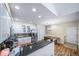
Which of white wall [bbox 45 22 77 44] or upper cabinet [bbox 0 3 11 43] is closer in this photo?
upper cabinet [bbox 0 3 11 43]

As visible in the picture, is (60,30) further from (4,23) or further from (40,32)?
(4,23)

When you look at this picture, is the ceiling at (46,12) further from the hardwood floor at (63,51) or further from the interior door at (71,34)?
the hardwood floor at (63,51)

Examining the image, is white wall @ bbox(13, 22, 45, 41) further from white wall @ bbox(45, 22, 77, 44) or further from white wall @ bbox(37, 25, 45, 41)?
white wall @ bbox(45, 22, 77, 44)

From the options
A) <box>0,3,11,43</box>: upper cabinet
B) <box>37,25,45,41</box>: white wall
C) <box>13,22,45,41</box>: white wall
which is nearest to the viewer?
<box>0,3,11,43</box>: upper cabinet

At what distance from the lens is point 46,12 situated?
1.32 meters

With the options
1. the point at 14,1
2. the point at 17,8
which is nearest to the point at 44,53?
the point at 17,8

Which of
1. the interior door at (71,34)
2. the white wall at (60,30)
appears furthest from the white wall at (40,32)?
the interior door at (71,34)

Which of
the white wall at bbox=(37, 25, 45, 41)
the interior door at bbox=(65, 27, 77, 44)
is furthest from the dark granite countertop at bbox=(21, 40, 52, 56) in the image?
the interior door at bbox=(65, 27, 77, 44)

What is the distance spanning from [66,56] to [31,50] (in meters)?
0.57

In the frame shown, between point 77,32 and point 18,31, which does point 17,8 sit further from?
point 77,32

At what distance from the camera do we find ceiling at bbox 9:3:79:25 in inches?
49.6

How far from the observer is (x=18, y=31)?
128 cm

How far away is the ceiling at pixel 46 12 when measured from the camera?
1260mm

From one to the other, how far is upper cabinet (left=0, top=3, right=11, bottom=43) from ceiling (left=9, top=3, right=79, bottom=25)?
106 millimetres
